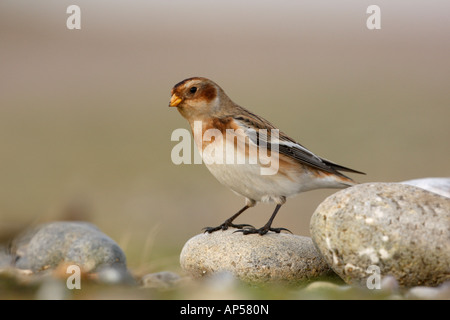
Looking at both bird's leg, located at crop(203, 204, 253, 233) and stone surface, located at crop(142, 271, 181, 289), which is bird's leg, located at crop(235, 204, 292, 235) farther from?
stone surface, located at crop(142, 271, 181, 289)

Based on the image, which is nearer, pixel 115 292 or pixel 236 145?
pixel 115 292

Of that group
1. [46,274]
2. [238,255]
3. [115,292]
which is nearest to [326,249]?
[238,255]

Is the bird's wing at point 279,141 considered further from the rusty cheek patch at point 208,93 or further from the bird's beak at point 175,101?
the bird's beak at point 175,101

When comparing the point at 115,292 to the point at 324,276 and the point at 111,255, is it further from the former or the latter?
the point at 324,276

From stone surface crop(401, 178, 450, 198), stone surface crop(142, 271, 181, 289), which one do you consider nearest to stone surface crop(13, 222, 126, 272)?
stone surface crop(142, 271, 181, 289)

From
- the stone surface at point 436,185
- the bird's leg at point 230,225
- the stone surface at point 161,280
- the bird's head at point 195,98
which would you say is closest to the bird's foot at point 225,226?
the bird's leg at point 230,225
